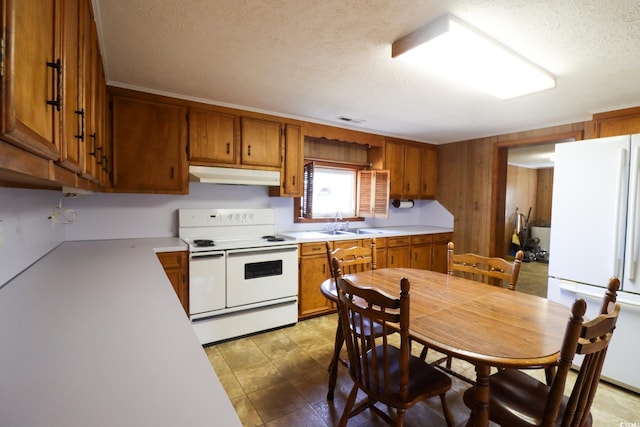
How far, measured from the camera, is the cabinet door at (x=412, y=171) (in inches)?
176

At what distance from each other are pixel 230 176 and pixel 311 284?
144 centimetres

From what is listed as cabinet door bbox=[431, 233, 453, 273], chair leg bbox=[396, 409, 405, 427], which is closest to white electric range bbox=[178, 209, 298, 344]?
chair leg bbox=[396, 409, 405, 427]

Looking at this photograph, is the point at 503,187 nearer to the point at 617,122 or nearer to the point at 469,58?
the point at 617,122

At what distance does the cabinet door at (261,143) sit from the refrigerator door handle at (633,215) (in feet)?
9.57

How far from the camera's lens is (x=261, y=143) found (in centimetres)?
320

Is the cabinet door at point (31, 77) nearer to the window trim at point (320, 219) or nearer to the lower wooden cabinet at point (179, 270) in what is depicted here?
the lower wooden cabinet at point (179, 270)

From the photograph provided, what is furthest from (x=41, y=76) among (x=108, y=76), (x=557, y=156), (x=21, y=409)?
(x=557, y=156)

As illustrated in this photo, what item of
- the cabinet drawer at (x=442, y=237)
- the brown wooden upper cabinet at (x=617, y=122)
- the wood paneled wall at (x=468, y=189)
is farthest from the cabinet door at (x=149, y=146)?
the brown wooden upper cabinet at (x=617, y=122)

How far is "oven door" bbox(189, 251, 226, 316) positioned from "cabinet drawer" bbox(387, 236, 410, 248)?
2145 millimetres

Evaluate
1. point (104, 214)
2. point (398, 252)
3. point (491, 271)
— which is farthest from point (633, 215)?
point (104, 214)

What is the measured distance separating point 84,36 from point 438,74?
2040mm

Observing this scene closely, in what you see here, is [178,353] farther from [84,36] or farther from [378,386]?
[84,36]

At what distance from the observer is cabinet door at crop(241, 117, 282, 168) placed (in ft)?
10.2

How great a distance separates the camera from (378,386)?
1.43 m
